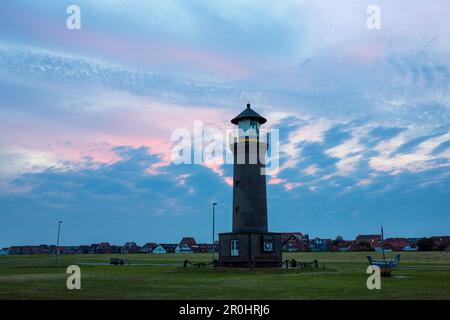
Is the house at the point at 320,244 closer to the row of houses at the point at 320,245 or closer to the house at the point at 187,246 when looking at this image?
the row of houses at the point at 320,245

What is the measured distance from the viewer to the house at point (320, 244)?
16425 centimetres

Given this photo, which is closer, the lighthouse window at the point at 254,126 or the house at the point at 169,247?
the lighthouse window at the point at 254,126

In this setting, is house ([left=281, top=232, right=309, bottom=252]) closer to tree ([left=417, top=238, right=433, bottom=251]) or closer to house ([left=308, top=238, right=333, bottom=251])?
house ([left=308, top=238, right=333, bottom=251])

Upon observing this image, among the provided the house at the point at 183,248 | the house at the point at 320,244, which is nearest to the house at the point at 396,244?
the house at the point at 320,244

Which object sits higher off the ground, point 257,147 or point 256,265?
point 257,147

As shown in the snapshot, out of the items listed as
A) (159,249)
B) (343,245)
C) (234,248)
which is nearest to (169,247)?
(159,249)

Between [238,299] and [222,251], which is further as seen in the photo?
[222,251]

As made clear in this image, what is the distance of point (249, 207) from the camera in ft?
136

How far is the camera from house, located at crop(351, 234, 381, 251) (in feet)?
465

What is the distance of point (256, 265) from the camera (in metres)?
40.2
